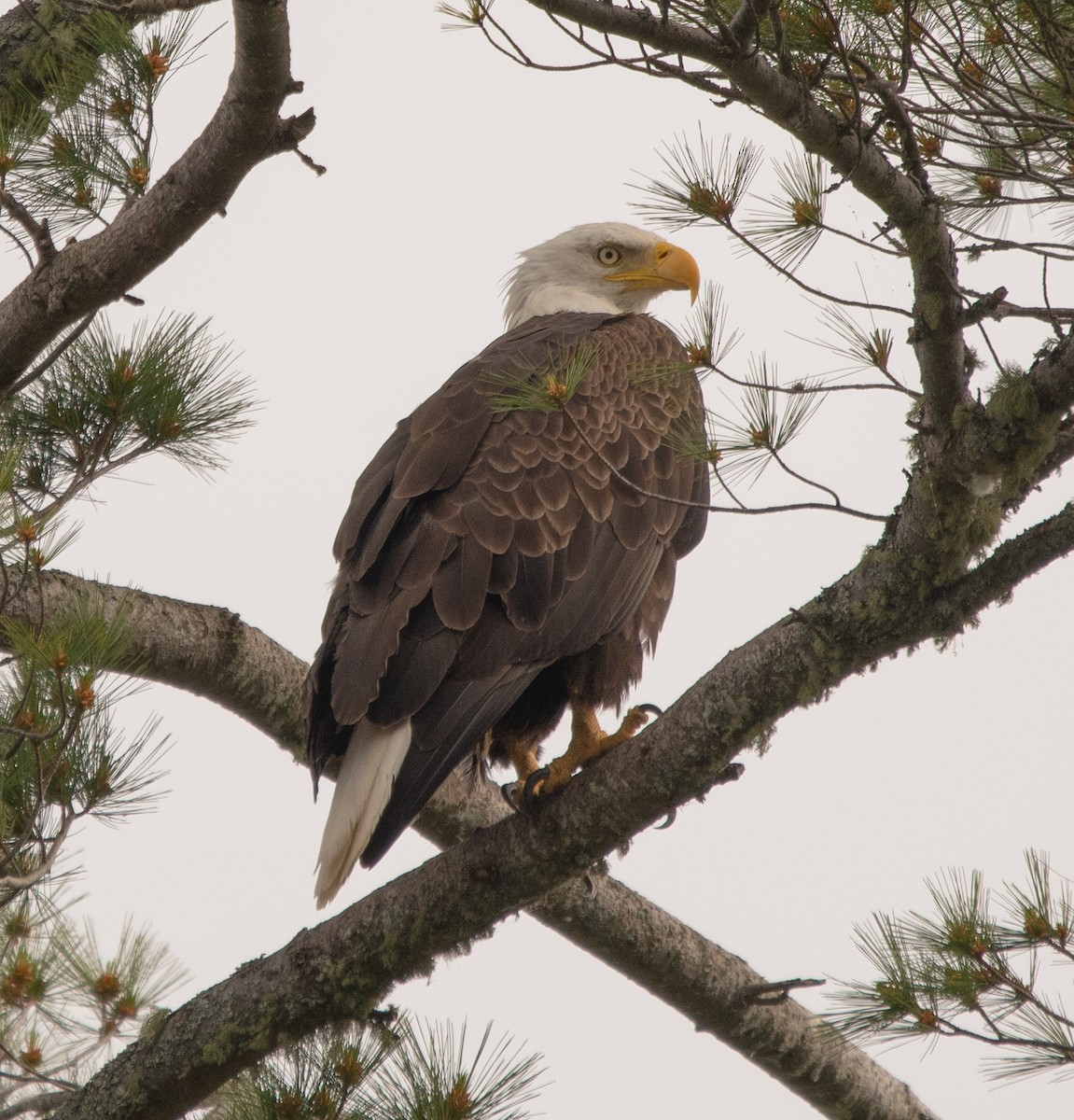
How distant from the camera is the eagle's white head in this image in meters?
5.07

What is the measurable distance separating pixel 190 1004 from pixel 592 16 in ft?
7.15

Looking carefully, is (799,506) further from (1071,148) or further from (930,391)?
(1071,148)

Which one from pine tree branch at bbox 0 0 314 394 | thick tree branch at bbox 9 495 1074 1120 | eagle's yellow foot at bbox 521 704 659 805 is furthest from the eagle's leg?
pine tree branch at bbox 0 0 314 394

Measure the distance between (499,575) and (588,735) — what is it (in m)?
0.45

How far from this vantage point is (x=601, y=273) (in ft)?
17.2

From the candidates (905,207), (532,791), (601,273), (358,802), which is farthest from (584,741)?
(601,273)

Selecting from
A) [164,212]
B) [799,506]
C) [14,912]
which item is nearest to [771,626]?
[799,506]

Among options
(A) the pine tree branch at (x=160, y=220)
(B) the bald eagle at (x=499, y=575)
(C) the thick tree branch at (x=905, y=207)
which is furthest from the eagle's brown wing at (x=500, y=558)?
(A) the pine tree branch at (x=160, y=220)

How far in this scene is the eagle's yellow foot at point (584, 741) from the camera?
10.5 ft

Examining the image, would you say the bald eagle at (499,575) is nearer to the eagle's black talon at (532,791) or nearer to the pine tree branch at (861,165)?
the eagle's black talon at (532,791)

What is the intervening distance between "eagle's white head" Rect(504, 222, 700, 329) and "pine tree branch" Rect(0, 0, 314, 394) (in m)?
1.79

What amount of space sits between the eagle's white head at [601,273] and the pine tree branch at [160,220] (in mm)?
1794

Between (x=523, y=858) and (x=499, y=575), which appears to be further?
(x=499, y=575)

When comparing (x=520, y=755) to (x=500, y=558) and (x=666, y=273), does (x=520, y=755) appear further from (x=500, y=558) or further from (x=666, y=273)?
(x=666, y=273)
